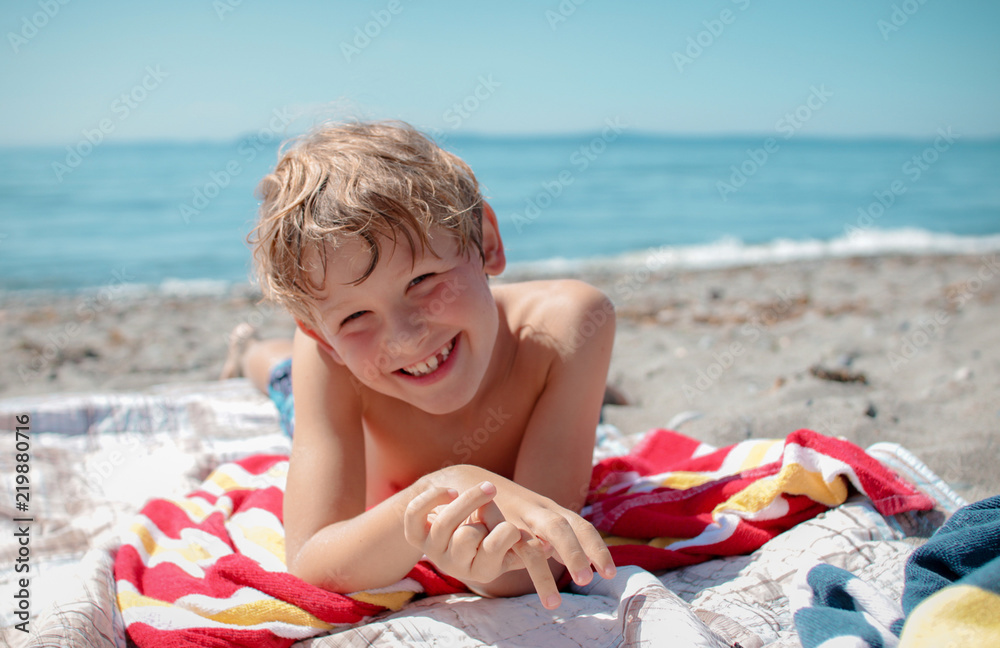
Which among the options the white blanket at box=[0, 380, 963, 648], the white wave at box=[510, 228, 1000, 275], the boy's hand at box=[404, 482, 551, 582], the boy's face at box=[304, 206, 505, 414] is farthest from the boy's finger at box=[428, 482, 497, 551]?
the white wave at box=[510, 228, 1000, 275]

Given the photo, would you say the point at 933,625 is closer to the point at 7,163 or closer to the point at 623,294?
the point at 623,294

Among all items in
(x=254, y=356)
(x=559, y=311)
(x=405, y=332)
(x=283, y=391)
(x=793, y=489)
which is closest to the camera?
(x=405, y=332)

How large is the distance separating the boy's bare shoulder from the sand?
1.26 m

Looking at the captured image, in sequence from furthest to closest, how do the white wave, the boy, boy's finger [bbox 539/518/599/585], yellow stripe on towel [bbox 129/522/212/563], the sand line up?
the white wave, the sand, yellow stripe on towel [bbox 129/522/212/563], the boy, boy's finger [bbox 539/518/599/585]

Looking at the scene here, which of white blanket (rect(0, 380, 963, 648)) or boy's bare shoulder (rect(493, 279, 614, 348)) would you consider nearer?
white blanket (rect(0, 380, 963, 648))

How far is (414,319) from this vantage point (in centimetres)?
190

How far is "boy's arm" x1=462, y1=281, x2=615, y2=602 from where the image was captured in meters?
2.14

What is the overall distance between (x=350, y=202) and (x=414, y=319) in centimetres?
36

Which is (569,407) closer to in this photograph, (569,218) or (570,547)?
(570,547)

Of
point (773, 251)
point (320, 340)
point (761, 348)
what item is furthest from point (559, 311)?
Result: point (773, 251)

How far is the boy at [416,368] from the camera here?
163 cm

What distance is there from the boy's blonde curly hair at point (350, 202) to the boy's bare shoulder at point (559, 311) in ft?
1.18

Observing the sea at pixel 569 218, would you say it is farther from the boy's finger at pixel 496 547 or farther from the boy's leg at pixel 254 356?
the boy's finger at pixel 496 547

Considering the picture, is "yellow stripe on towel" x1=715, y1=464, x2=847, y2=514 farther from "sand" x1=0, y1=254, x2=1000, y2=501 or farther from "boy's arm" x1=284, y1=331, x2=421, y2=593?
"boy's arm" x1=284, y1=331, x2=421, y2=593
